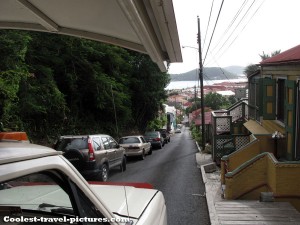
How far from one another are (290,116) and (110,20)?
8.02 m

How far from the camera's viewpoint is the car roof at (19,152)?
1.46 meters

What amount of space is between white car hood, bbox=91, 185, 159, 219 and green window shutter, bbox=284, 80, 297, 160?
23.8 ft

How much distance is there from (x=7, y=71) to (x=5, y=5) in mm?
10932

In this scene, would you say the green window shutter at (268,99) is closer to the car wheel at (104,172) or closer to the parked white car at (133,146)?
the car wheel at (104,172)

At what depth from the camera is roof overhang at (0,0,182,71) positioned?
8.31 feet

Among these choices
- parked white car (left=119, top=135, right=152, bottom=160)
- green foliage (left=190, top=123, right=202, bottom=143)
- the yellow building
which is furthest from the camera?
green foliage (left=190, top=123, right=202, bottom=143)

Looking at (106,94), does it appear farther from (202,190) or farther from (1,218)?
(1,218)

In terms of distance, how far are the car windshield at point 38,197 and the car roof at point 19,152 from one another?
53cm

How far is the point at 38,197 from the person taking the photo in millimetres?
2770

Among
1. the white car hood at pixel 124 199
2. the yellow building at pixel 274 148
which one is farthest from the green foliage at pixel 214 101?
the white car hood at pixel 124 199

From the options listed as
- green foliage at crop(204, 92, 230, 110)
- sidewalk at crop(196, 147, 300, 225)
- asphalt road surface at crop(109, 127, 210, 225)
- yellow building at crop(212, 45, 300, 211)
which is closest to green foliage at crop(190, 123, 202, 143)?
asphalt road surface at crop(109, 127, 210, 225)

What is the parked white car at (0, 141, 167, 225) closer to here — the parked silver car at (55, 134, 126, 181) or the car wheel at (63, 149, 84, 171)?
the car wheel at (63, 149, 84, 171)

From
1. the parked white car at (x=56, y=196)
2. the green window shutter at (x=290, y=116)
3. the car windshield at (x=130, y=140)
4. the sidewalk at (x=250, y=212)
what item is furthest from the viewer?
the car windshield at (x=130, y=140)

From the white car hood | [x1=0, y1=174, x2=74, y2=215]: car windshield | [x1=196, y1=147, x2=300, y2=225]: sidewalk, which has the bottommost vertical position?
[x1=196, y1=147, x2=300, y2=225]: sidewalk
